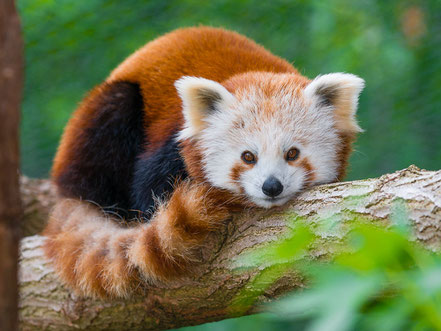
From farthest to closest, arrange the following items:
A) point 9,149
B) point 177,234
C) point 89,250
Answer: point 89,250
point 177,234
point 9,149

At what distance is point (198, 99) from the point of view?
1887 mm

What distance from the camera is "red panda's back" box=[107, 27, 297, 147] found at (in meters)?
2.15

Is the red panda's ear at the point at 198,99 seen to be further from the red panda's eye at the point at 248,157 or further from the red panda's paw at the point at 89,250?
the red panda's paw at the point at 89,250

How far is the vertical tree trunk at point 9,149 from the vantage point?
85cm

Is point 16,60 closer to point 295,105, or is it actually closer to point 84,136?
point 295,105

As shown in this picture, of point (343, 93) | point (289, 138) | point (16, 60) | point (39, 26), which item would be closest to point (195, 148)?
point (289, 138)

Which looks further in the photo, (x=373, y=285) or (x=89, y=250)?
(x=89, y=250)

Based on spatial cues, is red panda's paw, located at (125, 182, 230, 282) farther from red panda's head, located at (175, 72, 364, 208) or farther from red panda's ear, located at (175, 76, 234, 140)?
red panda's ear, located at (175, 76, 234, 140)

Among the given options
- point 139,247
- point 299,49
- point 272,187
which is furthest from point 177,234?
point 299,49

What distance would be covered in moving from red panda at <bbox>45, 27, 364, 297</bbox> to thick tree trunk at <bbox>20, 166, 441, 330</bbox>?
0.18 ft

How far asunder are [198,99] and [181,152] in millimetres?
202

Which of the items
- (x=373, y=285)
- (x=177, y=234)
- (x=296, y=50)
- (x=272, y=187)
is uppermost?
(x=373, y=285)

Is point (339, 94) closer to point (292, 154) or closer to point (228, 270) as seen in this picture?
point (292, 154)

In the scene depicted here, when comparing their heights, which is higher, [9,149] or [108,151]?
[9,149]
